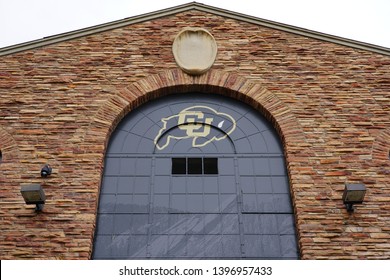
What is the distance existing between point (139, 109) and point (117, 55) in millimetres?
1505

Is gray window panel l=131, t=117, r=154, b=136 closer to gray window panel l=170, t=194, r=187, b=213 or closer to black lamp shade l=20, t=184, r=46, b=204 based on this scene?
gray window panel l=170, t=194, r=187, b=213

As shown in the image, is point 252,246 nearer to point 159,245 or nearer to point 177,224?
point 177,224

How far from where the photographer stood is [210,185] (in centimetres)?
→ 1097

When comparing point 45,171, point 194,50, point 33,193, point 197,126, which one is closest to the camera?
point 33,193

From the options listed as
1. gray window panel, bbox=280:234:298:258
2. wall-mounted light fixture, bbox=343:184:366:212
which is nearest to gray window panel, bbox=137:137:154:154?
gray window panel, bbox=280:234:298:258

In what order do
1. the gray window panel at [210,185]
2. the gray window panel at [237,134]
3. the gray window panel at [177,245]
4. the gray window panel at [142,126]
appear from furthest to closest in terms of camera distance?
the gray window panel at [142,126]
the gray window panel at [237,134]
the gray window panel at [210,185]
the gray window panel at [177,245]

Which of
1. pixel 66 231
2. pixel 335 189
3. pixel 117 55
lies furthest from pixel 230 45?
pixel 66 231

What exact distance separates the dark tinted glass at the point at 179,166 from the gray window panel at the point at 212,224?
1.19m

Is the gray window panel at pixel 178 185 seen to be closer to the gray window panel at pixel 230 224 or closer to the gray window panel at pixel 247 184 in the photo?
the gray window panel at pixel 230 224

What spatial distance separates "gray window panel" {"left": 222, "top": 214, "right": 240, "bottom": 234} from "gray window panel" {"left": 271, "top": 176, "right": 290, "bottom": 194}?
1071mm

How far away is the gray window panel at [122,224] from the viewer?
33.7 ft

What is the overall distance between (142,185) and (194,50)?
3674 millimetres

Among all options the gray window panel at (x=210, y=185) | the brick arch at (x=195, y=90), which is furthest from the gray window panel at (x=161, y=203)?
the brick arch at (x=195, y=90)

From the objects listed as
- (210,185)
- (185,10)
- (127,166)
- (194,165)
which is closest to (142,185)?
(127,166)
